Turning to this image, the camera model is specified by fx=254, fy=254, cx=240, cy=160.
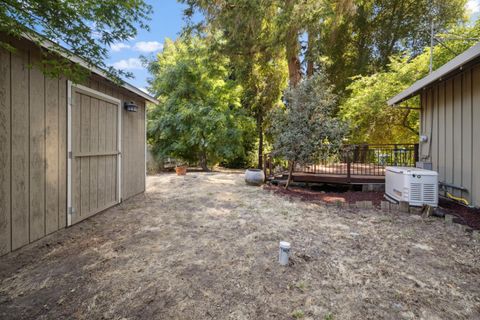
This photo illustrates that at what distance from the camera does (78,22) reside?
2043mm

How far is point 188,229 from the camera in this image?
366 cm

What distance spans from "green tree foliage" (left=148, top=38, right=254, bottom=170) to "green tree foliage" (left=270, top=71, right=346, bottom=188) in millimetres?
4569

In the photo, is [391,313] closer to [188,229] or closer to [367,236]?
[367,236]

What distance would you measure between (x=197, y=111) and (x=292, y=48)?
4464 millimetres

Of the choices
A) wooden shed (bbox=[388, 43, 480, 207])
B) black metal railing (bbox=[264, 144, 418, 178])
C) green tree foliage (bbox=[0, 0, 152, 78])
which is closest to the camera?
green tree foliage (bbox=[0, 0, 152, 78])

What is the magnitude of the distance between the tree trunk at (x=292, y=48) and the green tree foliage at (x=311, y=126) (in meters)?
1.81

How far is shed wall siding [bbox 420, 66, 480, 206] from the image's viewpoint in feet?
14.0

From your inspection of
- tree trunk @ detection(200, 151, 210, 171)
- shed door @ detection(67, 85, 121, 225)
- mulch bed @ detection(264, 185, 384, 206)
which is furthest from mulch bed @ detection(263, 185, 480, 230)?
tree trunk @ detection(200, 151, 210, 171)

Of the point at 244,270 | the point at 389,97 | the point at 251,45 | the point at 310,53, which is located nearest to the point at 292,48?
the point at 310,53

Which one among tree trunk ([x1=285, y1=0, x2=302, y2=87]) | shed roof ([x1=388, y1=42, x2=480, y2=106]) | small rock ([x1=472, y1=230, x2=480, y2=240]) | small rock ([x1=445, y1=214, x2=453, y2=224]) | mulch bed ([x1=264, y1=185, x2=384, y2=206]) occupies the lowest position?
small rock ([x1=472, y1=230, x2=480, y2=240])

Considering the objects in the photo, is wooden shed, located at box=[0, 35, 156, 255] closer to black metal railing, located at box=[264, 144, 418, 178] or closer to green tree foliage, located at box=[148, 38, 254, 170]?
black metal railing, located at box=[264, 144, 418, 178]

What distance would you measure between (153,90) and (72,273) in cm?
1125

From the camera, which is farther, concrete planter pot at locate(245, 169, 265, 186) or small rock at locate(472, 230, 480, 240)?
concrete planter pot at locate(245, 169, 265, 186)

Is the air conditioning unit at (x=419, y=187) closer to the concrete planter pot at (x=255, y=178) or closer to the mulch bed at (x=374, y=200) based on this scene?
the mulch bed at (x=374, y=200)
